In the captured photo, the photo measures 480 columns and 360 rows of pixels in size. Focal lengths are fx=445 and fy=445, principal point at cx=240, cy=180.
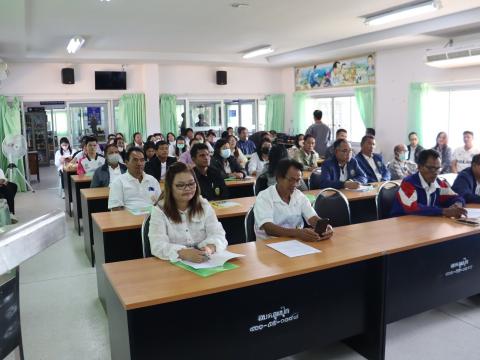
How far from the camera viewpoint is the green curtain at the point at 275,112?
12.6m

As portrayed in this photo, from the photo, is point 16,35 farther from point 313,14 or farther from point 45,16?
point 313,14

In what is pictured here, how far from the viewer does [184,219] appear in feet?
9.16

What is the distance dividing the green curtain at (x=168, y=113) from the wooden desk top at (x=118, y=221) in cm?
749

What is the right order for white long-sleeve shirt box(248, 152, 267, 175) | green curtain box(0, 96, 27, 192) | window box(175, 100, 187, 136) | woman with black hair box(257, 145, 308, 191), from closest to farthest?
woman with black hair box(257, 145, 308, 191) < white long-sleeve shirt box(248, 152, 267, 175) < green curtain box(0, 96, 27, 192) < window box(175, 100, 187, 136)

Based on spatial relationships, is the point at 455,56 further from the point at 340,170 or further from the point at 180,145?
the point at 180,145

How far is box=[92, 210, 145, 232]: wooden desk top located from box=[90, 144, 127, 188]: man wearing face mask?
1.68 meters

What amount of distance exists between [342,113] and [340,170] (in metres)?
6.49

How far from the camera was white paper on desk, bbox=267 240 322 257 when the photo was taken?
2.63m

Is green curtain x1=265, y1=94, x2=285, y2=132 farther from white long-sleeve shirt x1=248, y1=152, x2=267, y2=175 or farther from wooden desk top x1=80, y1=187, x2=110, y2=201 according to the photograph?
wooden desk top x1=80, y1=187, x2=110, y2=201

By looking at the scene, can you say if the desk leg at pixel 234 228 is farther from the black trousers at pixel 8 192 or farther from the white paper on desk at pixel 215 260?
the black trousers at pixel 8 192

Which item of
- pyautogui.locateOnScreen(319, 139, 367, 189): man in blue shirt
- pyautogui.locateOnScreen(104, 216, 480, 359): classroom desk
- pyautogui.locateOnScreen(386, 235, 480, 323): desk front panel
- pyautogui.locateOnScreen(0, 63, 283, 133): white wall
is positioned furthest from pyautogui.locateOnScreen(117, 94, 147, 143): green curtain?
pyautogui.locateOnScreen(386, 235, 480, 323): desk front panel

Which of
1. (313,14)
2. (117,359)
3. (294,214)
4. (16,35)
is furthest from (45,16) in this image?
(117,359)

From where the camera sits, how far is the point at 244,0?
18.4ft

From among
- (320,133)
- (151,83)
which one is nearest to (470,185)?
(320,133)
